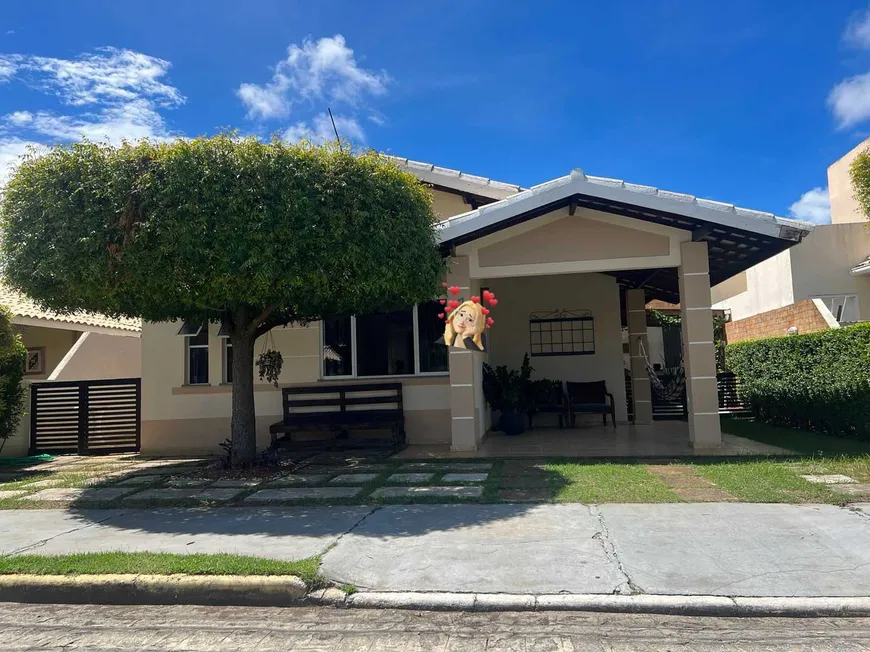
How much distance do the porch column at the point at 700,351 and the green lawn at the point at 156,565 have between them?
6745 mm

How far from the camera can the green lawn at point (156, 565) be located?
4.78 m

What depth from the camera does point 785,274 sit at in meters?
19.6

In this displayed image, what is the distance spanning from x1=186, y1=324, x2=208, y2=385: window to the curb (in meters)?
7.35

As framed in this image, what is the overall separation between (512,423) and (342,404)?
339 cm

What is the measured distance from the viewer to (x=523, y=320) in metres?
14.2

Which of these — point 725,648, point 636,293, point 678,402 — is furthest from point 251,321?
point 678,402

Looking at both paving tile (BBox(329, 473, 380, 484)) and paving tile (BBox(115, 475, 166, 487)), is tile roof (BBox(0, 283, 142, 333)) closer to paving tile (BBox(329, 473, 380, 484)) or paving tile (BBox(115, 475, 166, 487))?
paving tile (BBox(115, 475, 166, 487))

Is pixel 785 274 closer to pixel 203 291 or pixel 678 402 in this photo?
pixel 678 402

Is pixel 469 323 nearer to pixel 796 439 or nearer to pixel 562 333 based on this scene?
pixel 796 439

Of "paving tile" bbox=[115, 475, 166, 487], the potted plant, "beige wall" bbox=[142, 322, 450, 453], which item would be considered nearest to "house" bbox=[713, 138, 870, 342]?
the potted plant

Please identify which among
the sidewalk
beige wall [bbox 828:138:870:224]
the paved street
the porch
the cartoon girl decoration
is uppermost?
beige wall [bbox 828:138:870:224]

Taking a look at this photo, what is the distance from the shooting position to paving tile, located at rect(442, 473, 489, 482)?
7953 millimetres

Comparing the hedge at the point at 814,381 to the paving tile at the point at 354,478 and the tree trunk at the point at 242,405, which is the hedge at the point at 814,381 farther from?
the tree trunk at the point at 242,405

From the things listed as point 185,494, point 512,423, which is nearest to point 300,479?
point 185,494
